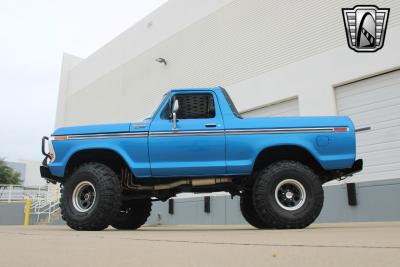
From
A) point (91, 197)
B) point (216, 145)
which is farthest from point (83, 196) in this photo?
point (216, 145)

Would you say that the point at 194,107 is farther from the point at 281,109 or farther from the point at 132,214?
the point at 281,109

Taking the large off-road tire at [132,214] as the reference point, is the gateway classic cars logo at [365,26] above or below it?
above

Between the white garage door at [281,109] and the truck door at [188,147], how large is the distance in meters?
7.95

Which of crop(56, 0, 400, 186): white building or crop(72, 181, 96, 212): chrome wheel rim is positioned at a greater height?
crop(56, 0, 400, 186): white building

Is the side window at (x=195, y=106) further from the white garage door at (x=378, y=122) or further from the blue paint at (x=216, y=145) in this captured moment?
the white garage door at (x=378, y=122)

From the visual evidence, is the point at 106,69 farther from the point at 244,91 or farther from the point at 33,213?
the point at 244,91

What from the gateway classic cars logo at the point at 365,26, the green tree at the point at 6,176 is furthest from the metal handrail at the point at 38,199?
the green tree at the point at 6,176

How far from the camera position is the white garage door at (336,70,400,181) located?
34.7 feet

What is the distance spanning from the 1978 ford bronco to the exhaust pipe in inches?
0.6

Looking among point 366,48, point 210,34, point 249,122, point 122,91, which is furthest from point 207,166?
point 122,91

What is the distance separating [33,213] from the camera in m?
22.3

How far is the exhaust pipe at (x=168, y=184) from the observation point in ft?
19.7

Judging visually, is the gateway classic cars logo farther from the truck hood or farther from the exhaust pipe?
the truck hood

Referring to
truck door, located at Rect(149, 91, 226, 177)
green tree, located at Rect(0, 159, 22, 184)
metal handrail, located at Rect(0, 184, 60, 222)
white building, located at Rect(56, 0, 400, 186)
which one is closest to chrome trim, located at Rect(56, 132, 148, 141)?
truck door, located at Rect(149, 91, 226, 177)
